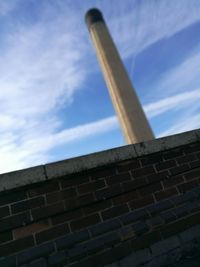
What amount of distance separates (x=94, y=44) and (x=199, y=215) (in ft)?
48.4

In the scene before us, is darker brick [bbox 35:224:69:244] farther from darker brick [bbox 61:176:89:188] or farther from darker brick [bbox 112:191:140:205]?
darker brick [bbox 112:191:140:205]

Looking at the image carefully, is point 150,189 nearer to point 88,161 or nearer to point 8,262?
point 88,161

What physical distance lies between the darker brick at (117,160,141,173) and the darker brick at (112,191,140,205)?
0.77ft

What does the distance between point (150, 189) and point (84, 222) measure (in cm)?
76

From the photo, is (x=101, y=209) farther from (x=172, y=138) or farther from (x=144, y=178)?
(x=172, y=138)

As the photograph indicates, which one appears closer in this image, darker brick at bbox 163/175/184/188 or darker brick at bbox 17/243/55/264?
darker brick at bbox 17/243/55/264

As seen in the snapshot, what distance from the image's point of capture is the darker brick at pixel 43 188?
2.07m

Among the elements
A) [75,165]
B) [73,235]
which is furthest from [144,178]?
[73,235]

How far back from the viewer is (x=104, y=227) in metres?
2.13

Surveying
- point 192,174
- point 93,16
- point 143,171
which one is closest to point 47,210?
point 143,171

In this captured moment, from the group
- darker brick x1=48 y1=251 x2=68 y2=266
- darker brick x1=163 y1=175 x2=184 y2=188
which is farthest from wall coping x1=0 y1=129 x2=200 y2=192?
darker brick x1=48 y1=251 x2=68 y2=266

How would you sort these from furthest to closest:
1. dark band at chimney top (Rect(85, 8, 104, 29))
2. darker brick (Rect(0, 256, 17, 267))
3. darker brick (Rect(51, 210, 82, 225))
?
1. dark band at chimney top (Rect(85, 8, 104, 29))
2. darker brick (Rect(51, 210, 82, 225))
3. darker brick (Rect(0, 256, 17, 267))

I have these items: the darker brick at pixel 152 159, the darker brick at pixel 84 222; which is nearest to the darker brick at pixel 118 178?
the darker brick at pixel 152 159

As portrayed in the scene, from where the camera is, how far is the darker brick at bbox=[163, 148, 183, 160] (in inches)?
105
